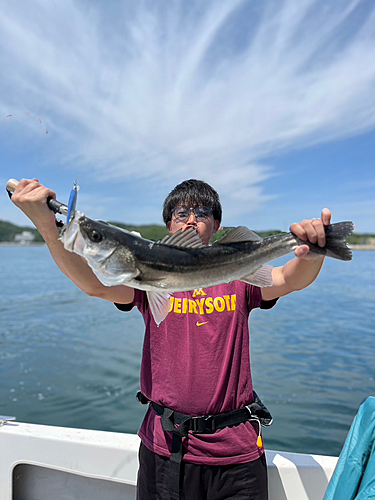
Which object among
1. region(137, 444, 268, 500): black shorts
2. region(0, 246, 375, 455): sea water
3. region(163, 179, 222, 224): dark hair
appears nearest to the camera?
region(137, 444, 268, 500): black shorts

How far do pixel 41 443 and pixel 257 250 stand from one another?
3580 mm

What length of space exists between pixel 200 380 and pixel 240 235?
1281mm

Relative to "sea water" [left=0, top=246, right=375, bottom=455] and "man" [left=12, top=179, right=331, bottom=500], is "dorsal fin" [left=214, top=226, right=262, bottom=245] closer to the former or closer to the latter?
"man" [left=12, top=179, right=331, bottom=500]

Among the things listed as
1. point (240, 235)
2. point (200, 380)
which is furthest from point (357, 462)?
point (240, 235)

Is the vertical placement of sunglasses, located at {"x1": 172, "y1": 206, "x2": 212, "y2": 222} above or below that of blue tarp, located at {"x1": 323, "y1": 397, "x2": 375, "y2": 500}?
above

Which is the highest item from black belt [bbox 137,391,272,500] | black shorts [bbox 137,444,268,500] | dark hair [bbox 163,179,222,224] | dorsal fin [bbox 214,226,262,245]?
dark hair [bbox 163,179,222,224]

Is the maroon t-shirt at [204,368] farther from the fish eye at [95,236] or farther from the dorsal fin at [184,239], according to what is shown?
the fish eye at [95,236]

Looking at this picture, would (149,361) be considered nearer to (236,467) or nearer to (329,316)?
(236,467)

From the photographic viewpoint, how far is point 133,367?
1161cm

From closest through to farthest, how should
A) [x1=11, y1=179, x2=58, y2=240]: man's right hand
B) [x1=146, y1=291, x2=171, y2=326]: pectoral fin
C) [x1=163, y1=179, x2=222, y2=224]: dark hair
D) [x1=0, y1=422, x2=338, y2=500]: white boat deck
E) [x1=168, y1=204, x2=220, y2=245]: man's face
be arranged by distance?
[x1=146, y1=291, x2=171, y2=326]: pectoral fin → [x1=11, y1=179, x2=58, y2=240]: man's right hand → [x1=168, y1=204, x2=220, y2=245]: man's face → [x1=163, y1=179, x2=222, y2=224]: dark hair → [x1=0, y1=422, x2=338, y2=500]: white boat deck

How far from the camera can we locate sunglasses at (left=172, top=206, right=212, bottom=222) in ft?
9.77

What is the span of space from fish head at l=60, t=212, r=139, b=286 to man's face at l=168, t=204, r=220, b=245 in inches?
48.5

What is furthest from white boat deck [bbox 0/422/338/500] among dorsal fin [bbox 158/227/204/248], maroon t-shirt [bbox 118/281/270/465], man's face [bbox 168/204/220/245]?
dorsal fin [bbox 158/227/204/248]

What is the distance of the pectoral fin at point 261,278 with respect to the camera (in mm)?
1956
